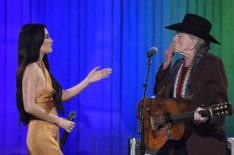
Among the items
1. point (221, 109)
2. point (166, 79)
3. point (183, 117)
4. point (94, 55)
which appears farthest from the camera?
point (94, 55)

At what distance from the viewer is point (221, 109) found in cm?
285

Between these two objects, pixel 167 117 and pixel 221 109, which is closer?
pixel 221 109

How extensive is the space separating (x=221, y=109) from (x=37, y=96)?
4.14 ft

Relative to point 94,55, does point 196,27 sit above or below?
above

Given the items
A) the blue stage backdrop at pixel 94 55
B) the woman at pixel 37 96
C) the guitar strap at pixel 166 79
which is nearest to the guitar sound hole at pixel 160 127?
the guitar strap at pixel 166 79

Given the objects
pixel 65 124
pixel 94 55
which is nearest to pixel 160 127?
pixel 65 124

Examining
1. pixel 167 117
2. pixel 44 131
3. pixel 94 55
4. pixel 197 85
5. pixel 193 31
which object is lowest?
pixel 44 131

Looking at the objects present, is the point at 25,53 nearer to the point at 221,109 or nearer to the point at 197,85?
the point at 197,85

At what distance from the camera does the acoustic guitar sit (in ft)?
9.39

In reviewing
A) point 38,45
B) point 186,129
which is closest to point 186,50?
point 186,129

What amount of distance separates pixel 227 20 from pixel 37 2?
225 cm

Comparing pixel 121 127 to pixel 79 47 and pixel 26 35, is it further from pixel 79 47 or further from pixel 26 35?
pixel 26 35

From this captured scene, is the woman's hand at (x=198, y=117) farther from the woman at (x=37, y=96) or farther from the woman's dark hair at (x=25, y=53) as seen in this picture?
the woman's dark hair at (x=25, y=53)

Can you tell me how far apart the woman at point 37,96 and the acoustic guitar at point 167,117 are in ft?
1.83
